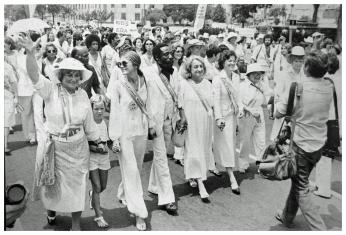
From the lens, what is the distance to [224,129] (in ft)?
21.1

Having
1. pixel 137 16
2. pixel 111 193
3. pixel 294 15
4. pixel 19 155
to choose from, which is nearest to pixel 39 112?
pixel 19 155

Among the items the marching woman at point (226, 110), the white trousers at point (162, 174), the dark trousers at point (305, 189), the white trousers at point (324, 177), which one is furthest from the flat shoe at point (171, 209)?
the white trousers at point (324, 177)

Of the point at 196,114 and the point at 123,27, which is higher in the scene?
the point at 123,27

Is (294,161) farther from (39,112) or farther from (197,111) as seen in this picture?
(39,112)

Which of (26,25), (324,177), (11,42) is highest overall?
(26,25)

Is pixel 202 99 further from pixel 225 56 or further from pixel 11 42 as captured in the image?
pixel 11 42

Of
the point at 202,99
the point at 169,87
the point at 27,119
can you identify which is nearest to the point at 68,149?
the point at 169,87

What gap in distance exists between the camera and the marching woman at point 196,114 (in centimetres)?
584

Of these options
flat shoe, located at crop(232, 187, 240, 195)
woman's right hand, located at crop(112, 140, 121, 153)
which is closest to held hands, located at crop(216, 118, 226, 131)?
flat shoe, located at crop(232, 187, 240, 195)

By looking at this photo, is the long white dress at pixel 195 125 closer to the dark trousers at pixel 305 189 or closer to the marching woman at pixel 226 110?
the marching woman at pixel 226 110

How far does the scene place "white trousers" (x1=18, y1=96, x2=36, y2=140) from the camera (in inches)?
337

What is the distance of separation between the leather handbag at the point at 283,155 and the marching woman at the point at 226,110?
1447 millimetres

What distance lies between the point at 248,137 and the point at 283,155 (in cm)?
238

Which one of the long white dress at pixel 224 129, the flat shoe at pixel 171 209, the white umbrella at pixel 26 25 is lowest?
the flat shoe at pixel 171 209
